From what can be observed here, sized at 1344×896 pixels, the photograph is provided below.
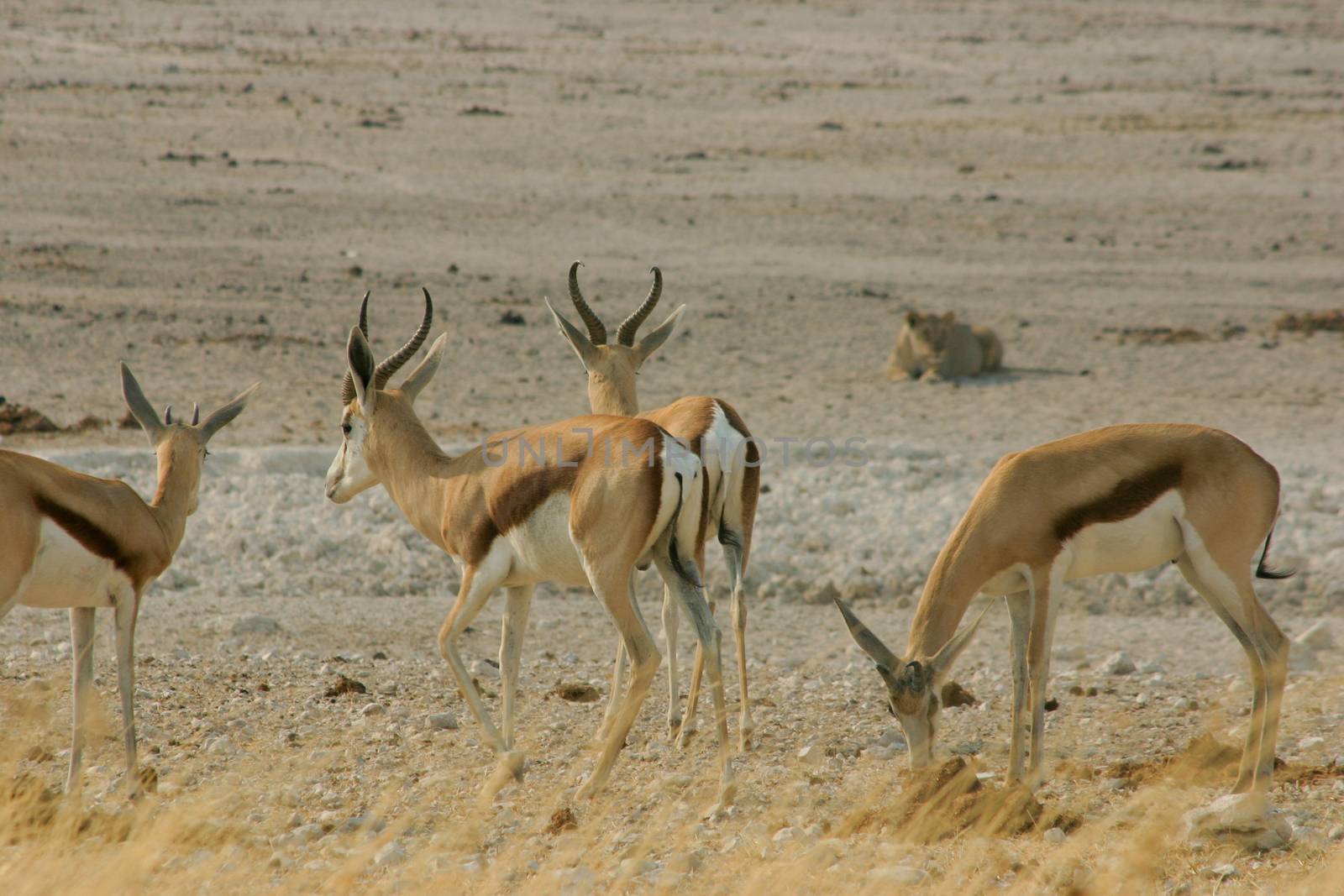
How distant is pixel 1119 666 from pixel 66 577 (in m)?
5.67

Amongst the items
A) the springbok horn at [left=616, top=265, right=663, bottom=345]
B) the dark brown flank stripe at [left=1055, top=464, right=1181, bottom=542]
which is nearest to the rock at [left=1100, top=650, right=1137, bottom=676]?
the dark brown flank stripe at [left=1055, top=464, right=1181, bottom=542]

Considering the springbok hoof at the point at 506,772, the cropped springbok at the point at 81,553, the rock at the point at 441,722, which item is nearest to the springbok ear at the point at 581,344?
the rock at the point at 441,722

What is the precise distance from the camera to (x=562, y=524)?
7289 millimetres

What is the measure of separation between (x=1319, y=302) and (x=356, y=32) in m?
21.7

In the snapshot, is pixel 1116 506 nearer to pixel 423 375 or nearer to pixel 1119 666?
pixel 1119 666

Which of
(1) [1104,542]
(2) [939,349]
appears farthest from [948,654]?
(2) [939,349]

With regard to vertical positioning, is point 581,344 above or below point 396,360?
below

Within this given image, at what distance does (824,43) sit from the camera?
3756cm

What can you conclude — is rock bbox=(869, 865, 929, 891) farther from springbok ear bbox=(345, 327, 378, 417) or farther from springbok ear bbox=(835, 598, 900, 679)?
springbok ear bbox=(345, 327, 378, 417)

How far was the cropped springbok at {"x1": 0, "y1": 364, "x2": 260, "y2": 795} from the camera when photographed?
22.0 ft

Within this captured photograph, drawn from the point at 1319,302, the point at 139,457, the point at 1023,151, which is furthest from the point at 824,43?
the point at 139,457

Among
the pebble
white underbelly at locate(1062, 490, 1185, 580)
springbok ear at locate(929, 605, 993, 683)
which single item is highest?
white underbelly at locate(1062, 490, 1185, 580)

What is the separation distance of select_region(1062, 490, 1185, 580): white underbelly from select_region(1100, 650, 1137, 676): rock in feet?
7.25

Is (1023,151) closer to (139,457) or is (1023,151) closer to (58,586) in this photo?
(139,457)
